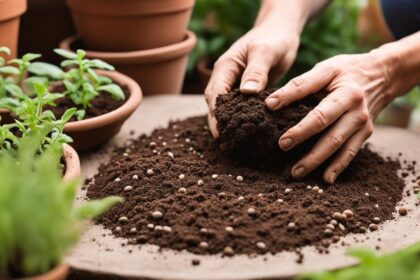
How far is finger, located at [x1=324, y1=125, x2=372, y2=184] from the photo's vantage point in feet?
5.52

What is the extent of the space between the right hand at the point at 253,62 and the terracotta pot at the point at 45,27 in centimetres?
91

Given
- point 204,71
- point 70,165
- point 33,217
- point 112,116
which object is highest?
point 33,217

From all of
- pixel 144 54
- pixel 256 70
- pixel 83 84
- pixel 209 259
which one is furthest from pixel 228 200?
pixel 144 54

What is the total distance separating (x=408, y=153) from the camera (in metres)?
2.00

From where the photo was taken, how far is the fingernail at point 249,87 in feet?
5.74

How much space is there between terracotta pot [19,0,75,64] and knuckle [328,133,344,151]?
4.58 feet

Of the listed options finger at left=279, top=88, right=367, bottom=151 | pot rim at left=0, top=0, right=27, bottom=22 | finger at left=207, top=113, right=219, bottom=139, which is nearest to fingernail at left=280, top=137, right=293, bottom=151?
finger at left=279, top=88, right=367, bottom=151

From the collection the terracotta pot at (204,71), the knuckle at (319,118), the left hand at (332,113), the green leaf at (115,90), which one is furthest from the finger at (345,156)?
the terracotta pot at (204,71)

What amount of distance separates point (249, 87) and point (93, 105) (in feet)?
1.81

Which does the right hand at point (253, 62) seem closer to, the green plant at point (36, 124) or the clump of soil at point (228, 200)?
the clump of soil at point (228, 200)

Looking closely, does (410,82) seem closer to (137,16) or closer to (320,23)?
(137,16)

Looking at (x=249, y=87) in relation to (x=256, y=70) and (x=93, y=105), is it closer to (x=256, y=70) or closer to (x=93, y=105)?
(x=256, y=70)

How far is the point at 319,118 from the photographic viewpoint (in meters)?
1.65

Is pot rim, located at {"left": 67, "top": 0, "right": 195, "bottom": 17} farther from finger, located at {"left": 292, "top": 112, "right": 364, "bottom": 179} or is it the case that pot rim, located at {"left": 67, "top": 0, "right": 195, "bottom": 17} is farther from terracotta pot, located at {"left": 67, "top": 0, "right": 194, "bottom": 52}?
finger, located at {"left": 292, "top": 112, "right": 364, "bottom": 179}
